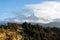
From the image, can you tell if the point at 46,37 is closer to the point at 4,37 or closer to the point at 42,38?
the point at 42,38

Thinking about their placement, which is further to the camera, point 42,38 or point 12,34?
point 42,38

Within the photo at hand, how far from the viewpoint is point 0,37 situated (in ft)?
473

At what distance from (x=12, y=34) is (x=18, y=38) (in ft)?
16.8

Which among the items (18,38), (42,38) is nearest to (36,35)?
(42,38)

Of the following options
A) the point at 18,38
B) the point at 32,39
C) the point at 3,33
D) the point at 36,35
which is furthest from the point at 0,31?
the point at 36,35

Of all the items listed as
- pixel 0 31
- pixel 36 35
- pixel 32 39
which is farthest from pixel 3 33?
pixel 36 35

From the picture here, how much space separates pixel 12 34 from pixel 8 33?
298 centimetres

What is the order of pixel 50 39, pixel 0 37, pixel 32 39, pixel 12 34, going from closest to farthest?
pixel 0 37 → pixel 12 34 → pixel 32 39 → pixel 50 39

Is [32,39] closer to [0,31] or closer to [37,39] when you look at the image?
[37,39]

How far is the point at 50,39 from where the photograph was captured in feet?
644

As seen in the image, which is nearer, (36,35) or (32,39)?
(32,39)

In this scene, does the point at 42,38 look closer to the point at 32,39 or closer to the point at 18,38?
the point at 32,39

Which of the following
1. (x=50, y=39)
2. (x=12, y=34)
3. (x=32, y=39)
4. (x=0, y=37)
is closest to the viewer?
(x=0, y=37)

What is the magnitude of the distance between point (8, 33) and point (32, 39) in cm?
3314
